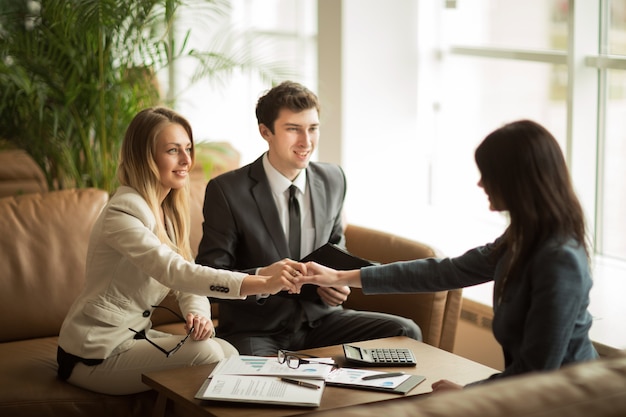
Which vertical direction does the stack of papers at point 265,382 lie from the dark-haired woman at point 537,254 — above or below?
below

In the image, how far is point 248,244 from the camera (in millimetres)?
3416

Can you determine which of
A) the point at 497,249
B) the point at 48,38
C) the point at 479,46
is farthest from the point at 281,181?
the point at 479,46

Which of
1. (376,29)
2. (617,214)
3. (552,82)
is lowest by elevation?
(617,214)

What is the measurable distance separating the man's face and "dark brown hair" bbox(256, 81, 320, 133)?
0.05 ft

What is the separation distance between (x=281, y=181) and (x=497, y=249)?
3.77ft

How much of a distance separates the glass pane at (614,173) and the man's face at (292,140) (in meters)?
1.45

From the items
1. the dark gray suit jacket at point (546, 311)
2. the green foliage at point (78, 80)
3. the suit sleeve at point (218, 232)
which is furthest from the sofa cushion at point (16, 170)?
the dark gray suit jacket at point (546, 311)

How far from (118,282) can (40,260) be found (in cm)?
73

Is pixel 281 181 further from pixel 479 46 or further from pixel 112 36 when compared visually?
pixel 479 46

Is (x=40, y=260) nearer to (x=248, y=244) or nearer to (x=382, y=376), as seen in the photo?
(x=248, y=244)

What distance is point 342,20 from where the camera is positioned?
489cm

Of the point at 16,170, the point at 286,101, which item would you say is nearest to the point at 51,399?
the point at 286,101

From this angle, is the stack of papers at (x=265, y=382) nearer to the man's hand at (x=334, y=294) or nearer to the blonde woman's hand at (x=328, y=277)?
the blonde woman's hand at (x=328, y=277)

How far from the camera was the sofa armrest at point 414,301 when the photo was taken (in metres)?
3.49
